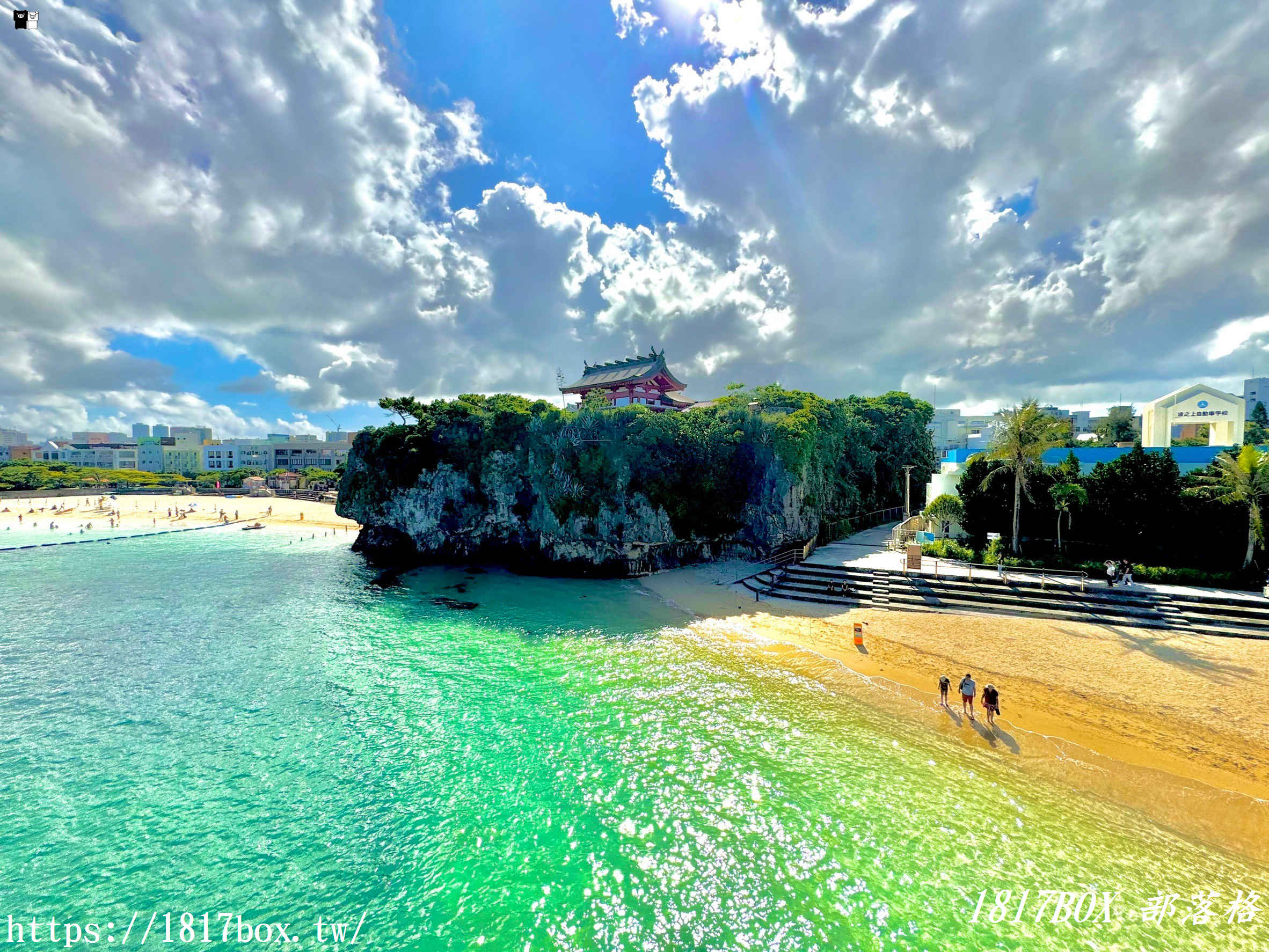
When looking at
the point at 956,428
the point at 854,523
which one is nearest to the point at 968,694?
the point at 854,523

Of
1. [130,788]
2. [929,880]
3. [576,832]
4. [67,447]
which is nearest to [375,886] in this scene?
[576,832]

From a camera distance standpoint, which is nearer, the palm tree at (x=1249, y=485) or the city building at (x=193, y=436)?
the palm tree at (x=1249, y=485)

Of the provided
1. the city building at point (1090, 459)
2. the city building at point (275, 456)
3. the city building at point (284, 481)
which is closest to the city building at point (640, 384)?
the city building at point (1090, 459)

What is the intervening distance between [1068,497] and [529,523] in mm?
32849

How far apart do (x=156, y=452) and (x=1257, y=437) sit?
223m

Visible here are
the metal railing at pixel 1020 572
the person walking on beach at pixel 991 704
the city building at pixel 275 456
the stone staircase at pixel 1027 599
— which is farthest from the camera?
the city building at pixel 275 456

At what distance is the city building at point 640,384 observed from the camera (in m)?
46.1

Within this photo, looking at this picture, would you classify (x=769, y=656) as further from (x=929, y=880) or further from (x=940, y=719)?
(x=929, y=880)

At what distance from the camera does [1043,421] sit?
76.2ft

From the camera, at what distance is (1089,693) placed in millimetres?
13750

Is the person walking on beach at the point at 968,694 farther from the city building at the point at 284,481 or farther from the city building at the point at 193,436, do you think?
the city building at the point at 193,436

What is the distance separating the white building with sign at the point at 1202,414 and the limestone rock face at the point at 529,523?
2527 centimetres

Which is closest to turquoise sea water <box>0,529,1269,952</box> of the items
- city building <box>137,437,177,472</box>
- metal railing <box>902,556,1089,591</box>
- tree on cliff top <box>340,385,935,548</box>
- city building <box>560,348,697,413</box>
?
metal railing <box>902,556,1089,591</box>

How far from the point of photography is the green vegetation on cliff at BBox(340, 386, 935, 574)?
104ft
